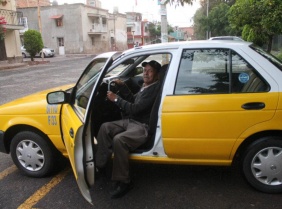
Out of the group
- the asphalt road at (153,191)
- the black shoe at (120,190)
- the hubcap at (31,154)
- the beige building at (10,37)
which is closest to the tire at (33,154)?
the hubcap at (31,154)

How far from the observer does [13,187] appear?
363 cm

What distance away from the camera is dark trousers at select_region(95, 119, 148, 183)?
3.18 m

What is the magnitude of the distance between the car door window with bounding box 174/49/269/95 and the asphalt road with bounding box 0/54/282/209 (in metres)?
1.12

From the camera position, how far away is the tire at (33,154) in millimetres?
3682

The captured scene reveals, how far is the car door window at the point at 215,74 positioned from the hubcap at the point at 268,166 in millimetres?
662

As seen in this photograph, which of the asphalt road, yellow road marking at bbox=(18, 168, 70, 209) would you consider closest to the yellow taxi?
the asphalt road

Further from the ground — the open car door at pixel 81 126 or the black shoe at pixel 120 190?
the open car door at pixel 81 126

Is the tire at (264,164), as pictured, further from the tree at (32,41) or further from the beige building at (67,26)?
the beige building at (67,26)

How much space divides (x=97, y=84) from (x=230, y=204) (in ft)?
5.86

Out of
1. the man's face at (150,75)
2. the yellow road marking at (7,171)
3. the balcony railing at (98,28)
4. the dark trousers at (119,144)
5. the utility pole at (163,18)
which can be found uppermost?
the balcony railing at (98,28)

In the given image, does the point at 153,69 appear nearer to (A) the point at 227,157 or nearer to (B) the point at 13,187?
(A) the point at 227,157

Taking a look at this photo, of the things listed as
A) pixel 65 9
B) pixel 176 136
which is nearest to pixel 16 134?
pixel 176 136

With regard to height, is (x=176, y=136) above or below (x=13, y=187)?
above

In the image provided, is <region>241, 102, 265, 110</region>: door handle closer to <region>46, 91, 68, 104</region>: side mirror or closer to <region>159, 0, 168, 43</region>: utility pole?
<region>46, 91, 68, 104</region>: side mirror
